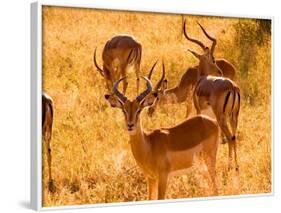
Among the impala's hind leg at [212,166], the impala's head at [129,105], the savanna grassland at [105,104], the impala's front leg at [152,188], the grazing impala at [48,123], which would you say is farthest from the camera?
the impala's hind leg at [212,166]

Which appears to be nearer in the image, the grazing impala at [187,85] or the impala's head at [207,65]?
the grazing impala at [187,85]

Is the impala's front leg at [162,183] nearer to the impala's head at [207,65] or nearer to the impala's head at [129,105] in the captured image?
the impala's head at [129,105]

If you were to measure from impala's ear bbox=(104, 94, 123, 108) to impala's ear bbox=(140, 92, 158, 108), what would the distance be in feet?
0.62

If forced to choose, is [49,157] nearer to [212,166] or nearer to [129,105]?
[129,105]

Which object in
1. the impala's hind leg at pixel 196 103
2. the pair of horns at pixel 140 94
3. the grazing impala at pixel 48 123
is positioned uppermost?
the pair of horns at pixel 140 94

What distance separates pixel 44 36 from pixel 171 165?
5.11 feet

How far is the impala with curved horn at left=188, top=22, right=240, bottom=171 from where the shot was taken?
768 centimetres

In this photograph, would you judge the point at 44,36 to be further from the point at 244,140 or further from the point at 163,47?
the point at 244,140

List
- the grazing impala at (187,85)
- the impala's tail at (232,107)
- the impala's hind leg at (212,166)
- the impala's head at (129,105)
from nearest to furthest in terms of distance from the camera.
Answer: the impala's head at (129,105), the grazing impala at (187,85), the impala's hind leg at (212,166), the impala's tail at (232,107)

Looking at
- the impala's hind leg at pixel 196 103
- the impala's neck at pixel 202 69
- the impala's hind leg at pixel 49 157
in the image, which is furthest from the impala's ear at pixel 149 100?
the impala's hind leg at pixel 49 157

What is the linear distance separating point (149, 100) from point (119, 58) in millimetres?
439

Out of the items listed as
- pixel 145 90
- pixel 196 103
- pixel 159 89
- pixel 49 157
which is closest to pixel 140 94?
pixel 145 90

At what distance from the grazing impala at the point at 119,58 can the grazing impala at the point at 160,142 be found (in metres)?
→ 0.07

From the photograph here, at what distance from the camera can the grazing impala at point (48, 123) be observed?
6.88 metres
